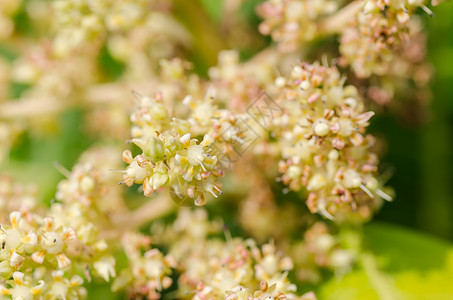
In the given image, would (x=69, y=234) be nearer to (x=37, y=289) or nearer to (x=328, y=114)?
(x=37, y=289)

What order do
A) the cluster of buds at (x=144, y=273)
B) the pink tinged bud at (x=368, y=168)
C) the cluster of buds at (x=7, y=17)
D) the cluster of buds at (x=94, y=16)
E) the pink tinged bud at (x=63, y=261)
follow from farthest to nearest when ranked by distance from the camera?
the cluster of buds at (x=7, y=17) → the cluster of buds at (x=94, y=16) → the cluster of buds at (x=144, y=273) → the pink tinged bud at (x=368, y=168) → the pink tinged bud at (x=63, y=261)

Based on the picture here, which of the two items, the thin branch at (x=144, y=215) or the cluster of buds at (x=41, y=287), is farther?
the thin branch at (x=144, y=215)

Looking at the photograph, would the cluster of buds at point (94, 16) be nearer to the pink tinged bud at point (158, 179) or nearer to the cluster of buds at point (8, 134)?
the cluster of buds at point (8, 134)

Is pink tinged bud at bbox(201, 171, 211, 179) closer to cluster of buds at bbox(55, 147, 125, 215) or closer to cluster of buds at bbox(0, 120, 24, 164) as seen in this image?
cluster of buds at bbox(55, 147, 125, 215)

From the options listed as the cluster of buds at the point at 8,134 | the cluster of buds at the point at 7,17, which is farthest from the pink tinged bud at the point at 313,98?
the cluster of buds at the point at 7,17

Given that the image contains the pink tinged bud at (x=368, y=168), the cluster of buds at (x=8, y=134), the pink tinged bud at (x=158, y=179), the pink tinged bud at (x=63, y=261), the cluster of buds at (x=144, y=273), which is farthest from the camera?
the cluster of buds at (x=8, y=134)

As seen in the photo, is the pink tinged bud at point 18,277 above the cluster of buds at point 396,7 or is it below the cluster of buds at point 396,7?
below

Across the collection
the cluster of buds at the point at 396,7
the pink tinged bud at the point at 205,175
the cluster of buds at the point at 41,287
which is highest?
the cluster of buds at the point at 396,7
